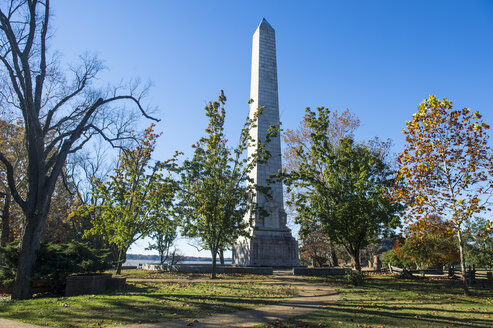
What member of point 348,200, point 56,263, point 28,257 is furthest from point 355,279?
point 28,257

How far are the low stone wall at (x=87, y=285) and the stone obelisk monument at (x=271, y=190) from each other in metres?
11.5

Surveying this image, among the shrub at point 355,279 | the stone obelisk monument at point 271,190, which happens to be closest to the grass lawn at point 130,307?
the shrub at point 355,279

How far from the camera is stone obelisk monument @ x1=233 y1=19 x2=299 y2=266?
2370 centimetres

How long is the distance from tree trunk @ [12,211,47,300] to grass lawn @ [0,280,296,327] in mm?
1494

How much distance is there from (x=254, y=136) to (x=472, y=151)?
14.2 metres

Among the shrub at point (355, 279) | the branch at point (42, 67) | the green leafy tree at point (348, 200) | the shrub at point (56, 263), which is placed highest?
the branch at point (42, 67)

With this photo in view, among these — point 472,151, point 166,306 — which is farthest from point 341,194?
point 166,306

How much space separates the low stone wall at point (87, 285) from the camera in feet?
37.5

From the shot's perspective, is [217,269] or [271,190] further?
[271,190]

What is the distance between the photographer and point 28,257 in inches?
474

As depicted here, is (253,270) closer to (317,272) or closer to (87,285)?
(317,272)

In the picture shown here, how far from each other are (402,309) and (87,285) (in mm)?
10525

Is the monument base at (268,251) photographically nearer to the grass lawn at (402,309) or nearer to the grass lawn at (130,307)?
the grass lawn at (402,309)

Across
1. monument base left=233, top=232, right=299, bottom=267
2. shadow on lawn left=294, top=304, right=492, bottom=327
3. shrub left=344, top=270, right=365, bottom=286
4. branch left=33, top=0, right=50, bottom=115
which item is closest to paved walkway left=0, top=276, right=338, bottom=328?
shadow on lawn left=294, top=304, right=492, bottom=327
